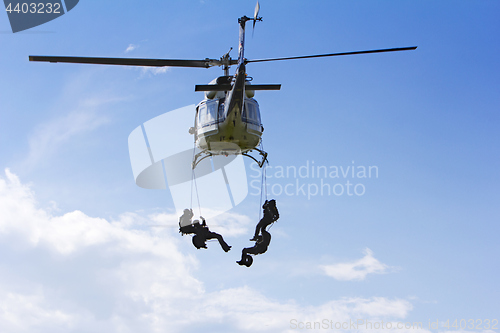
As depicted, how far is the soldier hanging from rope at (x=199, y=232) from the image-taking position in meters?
24.1

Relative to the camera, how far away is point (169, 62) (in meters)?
22.8

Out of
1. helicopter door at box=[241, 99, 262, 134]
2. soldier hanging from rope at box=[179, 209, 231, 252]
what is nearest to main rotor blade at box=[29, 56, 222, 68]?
helicopter door at box=[241, 99, 262, 134]

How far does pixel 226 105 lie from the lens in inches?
923

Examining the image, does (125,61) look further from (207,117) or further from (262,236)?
(262,236)

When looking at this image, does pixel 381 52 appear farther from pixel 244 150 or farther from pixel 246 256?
pixel 246 256

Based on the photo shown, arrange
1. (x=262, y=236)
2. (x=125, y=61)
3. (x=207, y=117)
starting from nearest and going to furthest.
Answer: (x=125, y=61) → (x=262, y=236) → (x=207, y=117)

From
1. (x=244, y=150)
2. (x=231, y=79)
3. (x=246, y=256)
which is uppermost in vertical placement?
(x=231, y=79)

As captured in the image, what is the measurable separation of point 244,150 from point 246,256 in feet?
16.4

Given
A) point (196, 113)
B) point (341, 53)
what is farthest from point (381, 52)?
point (196, 113)

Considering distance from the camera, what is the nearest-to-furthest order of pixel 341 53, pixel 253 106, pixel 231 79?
1. pixel 341 53
2. pixel 231 79
3. pixel 253 106

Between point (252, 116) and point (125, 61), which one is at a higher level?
point (125, 61)

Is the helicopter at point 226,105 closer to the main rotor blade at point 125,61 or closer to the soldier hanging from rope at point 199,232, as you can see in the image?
the main rotor blade at point 125,61

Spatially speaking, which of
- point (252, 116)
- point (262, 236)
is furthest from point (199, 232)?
point (252, 116)

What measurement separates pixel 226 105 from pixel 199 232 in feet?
19.2
